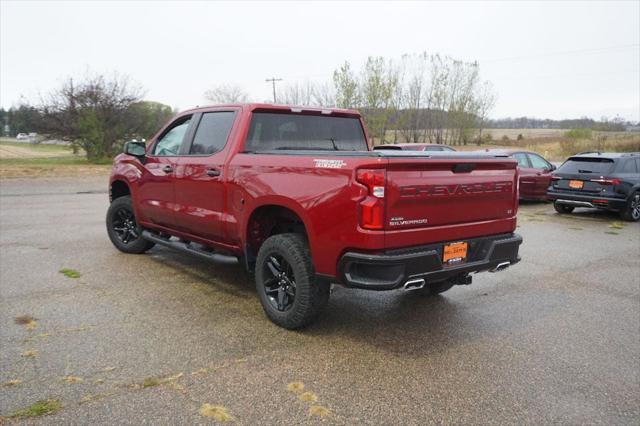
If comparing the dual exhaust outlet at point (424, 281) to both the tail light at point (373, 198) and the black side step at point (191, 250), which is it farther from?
the black side step at point (191, 250)

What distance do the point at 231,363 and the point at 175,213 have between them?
247 centimetres

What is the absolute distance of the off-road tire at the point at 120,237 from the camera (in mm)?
6961

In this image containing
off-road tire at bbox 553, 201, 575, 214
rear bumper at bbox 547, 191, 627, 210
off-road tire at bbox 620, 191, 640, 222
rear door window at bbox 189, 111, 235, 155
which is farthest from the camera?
off-road tire at bbox 553, 201, 575, 214

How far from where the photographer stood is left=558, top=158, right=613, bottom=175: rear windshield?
38.2ft

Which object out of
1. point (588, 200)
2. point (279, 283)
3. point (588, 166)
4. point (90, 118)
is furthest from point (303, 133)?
point (90, 118)

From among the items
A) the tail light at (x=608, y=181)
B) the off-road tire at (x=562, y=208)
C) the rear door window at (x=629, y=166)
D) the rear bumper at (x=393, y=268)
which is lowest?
the off-road tire at (x=562, y=208)

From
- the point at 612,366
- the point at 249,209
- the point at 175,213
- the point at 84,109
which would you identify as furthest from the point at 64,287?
the point at 84,109

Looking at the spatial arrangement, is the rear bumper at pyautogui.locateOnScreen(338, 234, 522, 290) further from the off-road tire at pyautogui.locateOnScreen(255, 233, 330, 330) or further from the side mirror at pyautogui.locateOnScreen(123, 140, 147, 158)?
the side mirror at pyautogui.locateOnScreen(123, 140, 147, 158)

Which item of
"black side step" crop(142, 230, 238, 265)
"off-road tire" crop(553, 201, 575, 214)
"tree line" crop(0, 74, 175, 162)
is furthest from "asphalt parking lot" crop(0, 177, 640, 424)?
"tree line" crop(0, 74, 175, 162)

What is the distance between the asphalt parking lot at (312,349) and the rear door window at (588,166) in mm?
5673

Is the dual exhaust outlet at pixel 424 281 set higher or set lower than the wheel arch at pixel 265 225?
lower

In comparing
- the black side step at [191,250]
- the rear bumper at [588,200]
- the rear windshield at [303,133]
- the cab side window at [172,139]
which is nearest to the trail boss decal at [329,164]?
the rear windshield at [303,133]

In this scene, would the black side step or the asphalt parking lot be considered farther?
the black side step

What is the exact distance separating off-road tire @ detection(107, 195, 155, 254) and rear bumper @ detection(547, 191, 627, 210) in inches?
370
